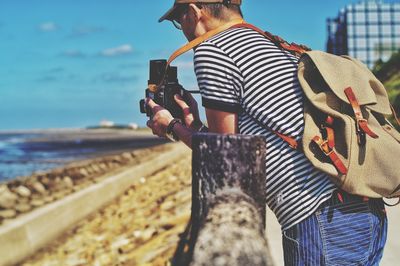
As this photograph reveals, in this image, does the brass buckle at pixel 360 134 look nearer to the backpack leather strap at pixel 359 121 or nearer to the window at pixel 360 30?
the backpack leather strap at pixel 359 121

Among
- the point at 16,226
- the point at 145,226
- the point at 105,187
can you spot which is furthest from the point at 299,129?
the point at 105,187

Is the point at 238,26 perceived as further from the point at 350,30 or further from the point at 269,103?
the point at 350,30

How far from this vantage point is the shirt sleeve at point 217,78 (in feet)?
8.00

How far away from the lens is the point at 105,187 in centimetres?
1445

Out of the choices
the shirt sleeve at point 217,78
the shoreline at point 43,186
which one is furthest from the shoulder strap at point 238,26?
the shoreline at point 43,186

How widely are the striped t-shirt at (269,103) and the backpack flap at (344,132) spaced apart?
0.05 meters

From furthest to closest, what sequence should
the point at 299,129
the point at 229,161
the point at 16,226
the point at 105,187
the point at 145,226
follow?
the point at 105,187 → the point at 145,226 → the point at 16,226 → the point at 299,129 → the point at 229,161

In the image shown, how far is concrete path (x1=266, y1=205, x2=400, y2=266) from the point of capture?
583 centimetres

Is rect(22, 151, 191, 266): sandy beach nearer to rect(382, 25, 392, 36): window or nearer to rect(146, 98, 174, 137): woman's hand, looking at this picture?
rect(146, 98, 174, 137): woman's hand

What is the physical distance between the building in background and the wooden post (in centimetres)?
5405

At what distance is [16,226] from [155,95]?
6.68m

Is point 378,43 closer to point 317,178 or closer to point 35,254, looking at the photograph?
point 35,254

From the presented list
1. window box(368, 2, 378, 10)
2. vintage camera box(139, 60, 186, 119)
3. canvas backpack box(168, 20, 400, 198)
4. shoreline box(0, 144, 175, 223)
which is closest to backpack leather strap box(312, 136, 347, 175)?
canvas backpack box(168, 20, 400, 198)

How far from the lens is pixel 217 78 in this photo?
243 cm
